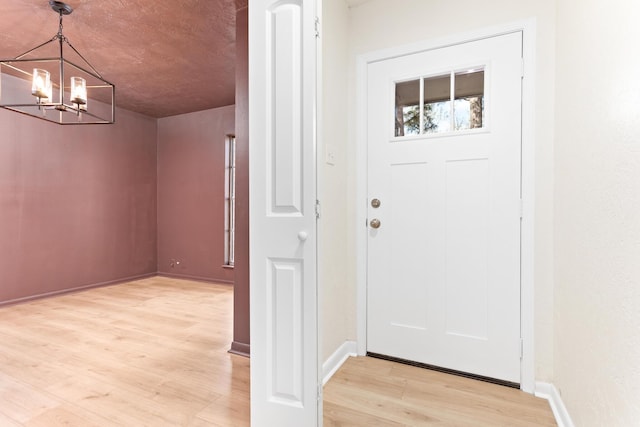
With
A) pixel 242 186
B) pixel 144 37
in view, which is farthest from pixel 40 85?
pixel 242 186

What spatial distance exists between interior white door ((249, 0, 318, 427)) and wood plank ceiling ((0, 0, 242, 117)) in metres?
1.25

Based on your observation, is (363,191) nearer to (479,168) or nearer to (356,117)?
(356,117)

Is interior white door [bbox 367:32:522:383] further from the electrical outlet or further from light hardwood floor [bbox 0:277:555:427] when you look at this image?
the electrical outlet

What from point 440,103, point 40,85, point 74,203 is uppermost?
point 40,85

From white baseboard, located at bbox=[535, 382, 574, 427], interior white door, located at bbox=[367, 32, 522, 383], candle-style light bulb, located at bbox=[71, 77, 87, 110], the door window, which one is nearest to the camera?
white baseboard, located at bbox=[535, 382, 574, 427]

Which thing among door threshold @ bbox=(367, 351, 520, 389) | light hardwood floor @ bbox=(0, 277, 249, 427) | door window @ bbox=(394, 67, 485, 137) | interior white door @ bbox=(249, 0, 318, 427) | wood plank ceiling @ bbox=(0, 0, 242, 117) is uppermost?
wood plank ceiling @ bbox=(0, 0, 242, 117)

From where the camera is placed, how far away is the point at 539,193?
5.65 feet

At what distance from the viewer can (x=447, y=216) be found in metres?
1.96

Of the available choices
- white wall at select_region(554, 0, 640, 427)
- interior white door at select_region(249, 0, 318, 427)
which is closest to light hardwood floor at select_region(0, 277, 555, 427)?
interior white door at select_region(249, 0, 318, 427)

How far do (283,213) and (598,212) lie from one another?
3.91 ft

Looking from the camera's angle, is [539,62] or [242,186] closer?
[539,62]

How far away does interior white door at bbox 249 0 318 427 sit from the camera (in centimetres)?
130

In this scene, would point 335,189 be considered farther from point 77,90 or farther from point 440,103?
point 77,90

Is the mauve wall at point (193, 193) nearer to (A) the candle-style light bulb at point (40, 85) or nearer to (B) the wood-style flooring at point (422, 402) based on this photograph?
(A) the candle-style light bulb at point (40, 85)
